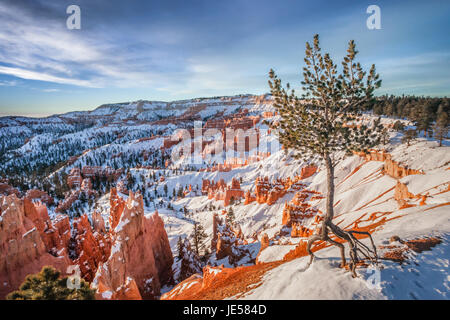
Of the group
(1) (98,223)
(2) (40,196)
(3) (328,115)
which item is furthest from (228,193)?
(2) (40,196)

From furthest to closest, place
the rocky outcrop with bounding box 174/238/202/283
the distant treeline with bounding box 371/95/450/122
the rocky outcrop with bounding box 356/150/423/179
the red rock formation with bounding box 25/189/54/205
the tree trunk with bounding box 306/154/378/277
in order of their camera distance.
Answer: the red rock formation with bounding box 25/189/54/205
the distant treeline with bounding box 371/95/450/122
the rocky outcrop with bounding box 356/150/423/179
the rocky outcrop with bounding box 174/238/202/283
the tree trunk with bounding box 306/154/378/277

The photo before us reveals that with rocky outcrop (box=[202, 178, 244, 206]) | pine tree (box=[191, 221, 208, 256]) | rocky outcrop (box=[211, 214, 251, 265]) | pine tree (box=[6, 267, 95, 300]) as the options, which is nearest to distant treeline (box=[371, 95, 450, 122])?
rocky outcrop (box=[202, 178, 244, 206])

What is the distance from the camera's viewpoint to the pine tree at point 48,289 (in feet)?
20.4

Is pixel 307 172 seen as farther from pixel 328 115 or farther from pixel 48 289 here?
pixel 48 289

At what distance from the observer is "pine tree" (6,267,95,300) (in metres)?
6.22

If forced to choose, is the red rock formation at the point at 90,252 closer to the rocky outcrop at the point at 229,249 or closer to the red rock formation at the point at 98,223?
the red rock formation at the point at 98,223

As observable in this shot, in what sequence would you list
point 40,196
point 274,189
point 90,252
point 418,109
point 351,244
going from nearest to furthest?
1. point 351,244
2. point 90,252
3. point 274,189
4. point 418,109
5. point 40,196

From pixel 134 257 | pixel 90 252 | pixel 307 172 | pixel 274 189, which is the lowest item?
pixel 90 252

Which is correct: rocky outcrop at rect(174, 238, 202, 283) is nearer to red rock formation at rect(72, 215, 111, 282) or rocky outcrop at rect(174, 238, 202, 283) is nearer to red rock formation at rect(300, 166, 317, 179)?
red rock formation at rect(72, 215, 111, 282)

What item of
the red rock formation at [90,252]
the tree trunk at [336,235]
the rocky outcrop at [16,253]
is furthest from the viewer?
the red rock formation at [90,252]

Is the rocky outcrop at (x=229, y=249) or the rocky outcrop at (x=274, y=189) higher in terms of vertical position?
the rocky outcrop at (x=274, y=189)

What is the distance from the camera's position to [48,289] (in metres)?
6.27

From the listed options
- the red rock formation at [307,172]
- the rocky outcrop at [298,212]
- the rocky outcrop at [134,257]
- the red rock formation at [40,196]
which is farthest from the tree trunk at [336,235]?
the red rock formation at [40,196]
